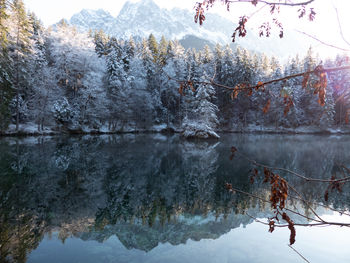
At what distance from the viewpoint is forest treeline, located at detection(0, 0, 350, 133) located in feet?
91.1

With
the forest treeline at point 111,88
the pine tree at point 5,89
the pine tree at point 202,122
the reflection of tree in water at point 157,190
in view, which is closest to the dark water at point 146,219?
the reflection of tree in water at point 157,190

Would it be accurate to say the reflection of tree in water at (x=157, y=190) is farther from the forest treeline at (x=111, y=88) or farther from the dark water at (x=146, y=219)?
the forest treeline at (x=111, y=88)

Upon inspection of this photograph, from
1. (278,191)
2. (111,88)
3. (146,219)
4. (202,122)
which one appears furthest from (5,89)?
(278,191)

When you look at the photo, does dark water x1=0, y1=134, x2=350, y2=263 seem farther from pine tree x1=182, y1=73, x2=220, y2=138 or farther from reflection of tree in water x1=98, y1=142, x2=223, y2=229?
pine tree x1=182, y1=73, x2=220, y2=138

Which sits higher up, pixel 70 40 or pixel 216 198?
pixel 70 40

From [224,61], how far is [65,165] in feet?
157

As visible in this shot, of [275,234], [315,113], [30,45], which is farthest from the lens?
[315,113]

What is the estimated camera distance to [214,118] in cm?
3350

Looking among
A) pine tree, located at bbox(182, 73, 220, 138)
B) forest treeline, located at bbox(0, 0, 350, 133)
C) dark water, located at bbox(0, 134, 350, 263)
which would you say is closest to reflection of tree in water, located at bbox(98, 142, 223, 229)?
dark water, located at bbox(0, 134, 350, 263)

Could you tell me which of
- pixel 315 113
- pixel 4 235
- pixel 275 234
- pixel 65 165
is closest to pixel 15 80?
pixel 65 165

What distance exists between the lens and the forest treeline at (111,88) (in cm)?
2777

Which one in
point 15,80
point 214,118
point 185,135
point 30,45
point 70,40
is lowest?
point 185,135

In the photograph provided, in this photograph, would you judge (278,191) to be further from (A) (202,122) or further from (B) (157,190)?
(A) (202,122)

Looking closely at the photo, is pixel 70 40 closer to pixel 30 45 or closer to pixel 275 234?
pixel 30 45
